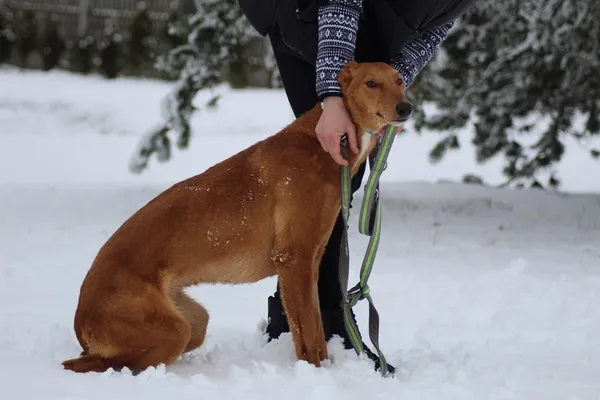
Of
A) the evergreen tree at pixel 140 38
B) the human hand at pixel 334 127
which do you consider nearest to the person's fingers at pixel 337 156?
the human hand at pixel 334 127

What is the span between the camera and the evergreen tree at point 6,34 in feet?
61.0

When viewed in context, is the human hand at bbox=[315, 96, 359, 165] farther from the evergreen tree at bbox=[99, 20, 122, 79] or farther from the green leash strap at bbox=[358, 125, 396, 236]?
the evergreen tree at bbox=[99, 20, 122, 79]

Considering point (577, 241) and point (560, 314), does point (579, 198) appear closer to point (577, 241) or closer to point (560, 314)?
point (577, 241)

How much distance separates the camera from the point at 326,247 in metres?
3.59

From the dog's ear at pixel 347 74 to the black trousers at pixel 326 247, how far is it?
1.38ft

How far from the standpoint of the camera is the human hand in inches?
121

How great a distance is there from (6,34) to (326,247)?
1679cm

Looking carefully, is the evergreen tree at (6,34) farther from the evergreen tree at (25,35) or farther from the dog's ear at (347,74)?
the dog's ear at (347,74)

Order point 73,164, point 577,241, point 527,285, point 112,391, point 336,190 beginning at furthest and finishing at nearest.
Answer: point 73,164
point 577,241
point 527,285
point 336,190
point 112,391

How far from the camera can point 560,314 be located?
15.2 ft

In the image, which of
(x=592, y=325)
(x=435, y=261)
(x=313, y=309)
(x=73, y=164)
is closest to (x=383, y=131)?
(x=313, y=309)

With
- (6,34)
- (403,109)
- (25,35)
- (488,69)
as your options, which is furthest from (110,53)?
(403,109)

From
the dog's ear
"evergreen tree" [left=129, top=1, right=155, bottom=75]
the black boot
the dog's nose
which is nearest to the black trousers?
the black boot

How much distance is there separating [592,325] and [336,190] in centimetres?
191
